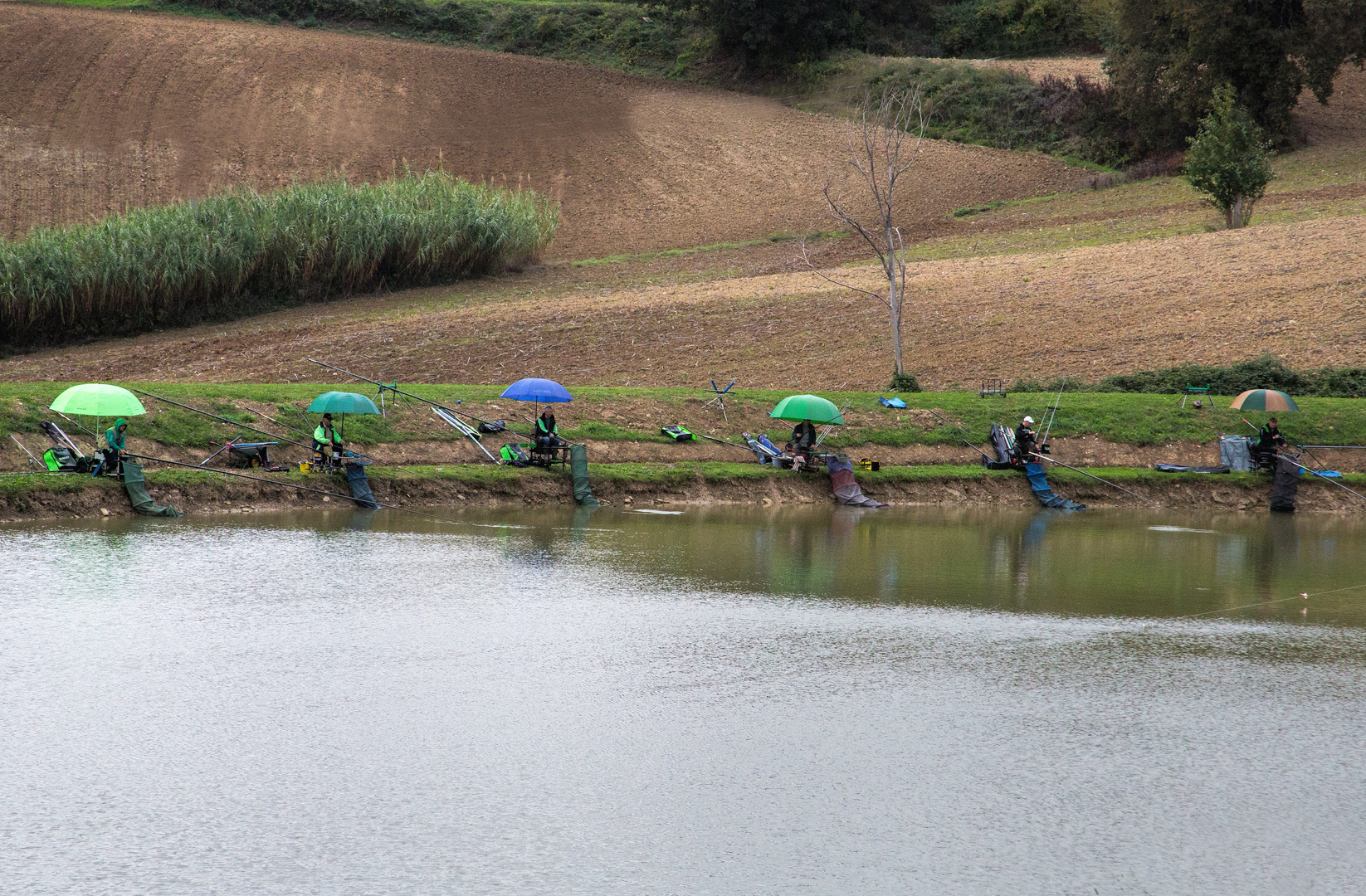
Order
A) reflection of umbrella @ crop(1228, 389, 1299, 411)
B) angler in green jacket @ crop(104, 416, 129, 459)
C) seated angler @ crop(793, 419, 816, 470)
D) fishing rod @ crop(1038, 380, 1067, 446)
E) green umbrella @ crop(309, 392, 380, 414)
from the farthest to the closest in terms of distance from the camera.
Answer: fishing rod @ crop(1038, 380, 1067, 446), reflection of umbrella @ crop(1228, 389, 1299, 411), seated angler @ crop(793, 419, 816, 470), green umbrella @ crop(309, 392, 380, 414), angler in green jacket @ crop(104, 416, 129, 459)

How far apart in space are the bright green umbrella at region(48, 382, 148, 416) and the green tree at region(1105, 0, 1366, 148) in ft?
169

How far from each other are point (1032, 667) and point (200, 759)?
7791mm

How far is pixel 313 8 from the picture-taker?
253 feet

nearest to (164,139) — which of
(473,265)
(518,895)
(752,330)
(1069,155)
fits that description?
(473,265)

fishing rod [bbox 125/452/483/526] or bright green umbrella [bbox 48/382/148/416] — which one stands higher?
bright green umbrella [bbox 48/382/148/416]

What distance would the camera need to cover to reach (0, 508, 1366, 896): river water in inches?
302

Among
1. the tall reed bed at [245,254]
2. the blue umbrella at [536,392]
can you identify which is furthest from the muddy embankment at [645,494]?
the tall reed bed at [245,254]

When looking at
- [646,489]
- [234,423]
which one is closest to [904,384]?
[646,489]

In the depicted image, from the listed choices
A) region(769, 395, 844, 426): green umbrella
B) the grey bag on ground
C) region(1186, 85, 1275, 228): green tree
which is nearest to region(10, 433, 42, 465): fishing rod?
the grey bag on ground

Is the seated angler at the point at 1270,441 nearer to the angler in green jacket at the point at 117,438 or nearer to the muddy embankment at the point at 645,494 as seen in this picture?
the muddy embankment at the point at 645,494

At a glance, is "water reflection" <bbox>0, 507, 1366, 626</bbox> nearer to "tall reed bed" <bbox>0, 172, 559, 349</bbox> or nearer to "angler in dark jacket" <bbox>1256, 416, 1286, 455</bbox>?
"angler in dark jacket" <bbox>1256, 416, 1286, 455</bbox>

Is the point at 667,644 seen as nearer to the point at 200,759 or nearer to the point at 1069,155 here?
the point at 200,759

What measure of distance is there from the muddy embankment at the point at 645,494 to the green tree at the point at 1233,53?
3657 cm

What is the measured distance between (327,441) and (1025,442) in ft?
47.4
